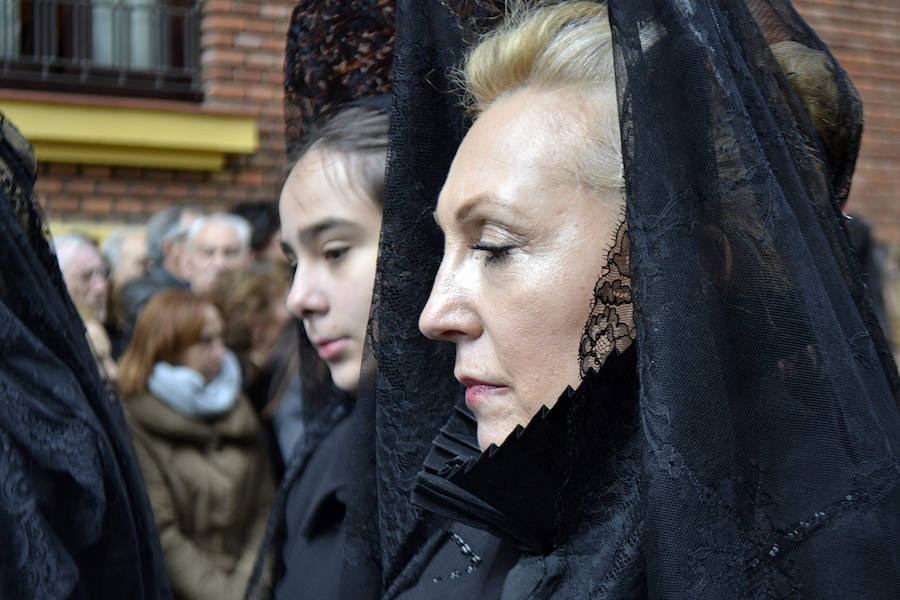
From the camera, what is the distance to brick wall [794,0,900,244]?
820cm

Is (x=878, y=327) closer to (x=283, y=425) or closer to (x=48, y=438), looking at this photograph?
(x=48, y=438)

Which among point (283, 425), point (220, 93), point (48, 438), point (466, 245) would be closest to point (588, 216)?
point (466, 245)

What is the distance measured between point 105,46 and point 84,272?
2597 mm

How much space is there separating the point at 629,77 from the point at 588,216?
0.76 feet

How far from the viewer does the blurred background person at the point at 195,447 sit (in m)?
3.54

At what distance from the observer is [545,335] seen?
1355 millimetres

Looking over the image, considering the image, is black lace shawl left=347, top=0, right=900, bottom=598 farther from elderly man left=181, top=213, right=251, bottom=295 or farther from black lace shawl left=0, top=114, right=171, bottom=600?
elderly man left=181, top=213, right=251, bottom=295

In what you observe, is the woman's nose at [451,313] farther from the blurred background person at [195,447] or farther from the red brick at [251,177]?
the red brick at [251,177]

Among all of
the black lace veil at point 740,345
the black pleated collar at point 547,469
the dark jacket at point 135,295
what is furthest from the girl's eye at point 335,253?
the dark jacket at point 135,295

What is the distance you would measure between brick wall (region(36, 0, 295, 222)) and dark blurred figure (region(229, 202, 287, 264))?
0.87m

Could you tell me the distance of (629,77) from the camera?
1157mm

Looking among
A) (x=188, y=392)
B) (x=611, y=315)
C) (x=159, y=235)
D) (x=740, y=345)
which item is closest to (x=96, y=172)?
(x=159, y=235)

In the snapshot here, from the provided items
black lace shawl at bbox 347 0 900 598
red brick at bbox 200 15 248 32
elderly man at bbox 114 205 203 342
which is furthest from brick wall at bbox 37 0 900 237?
black lace shawl at bbox 347 0 900 598

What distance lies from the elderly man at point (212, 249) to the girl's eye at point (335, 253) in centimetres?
282
